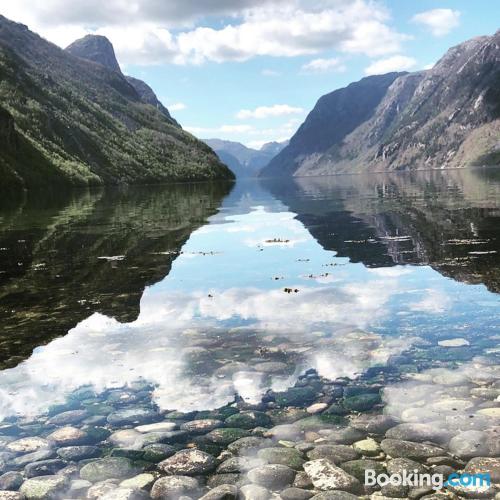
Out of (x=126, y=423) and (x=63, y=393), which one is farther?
(x=63, y=393)

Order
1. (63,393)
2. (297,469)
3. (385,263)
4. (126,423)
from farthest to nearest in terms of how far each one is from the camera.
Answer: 1. (385,263)
2. (63,393)
3. (126,423)
4. (297,469)

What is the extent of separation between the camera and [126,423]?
33.6 feet

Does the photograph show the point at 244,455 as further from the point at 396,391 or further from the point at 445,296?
the point at 445,296

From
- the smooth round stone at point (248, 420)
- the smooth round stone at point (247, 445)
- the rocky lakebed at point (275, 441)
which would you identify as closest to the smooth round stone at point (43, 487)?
the rocky lakebed at point (275, 441)

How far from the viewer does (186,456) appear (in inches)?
348

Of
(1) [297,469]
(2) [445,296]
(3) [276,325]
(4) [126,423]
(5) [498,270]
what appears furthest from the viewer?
(5) [498,270]

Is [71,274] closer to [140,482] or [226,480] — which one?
[140,482]

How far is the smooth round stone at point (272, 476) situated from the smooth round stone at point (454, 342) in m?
6.89

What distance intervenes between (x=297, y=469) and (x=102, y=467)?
3.26m

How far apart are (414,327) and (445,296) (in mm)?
Answer: 4083

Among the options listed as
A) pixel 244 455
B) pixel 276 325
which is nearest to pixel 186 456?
pixel 244 455

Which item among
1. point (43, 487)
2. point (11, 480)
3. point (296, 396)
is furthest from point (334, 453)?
point (11, 480)

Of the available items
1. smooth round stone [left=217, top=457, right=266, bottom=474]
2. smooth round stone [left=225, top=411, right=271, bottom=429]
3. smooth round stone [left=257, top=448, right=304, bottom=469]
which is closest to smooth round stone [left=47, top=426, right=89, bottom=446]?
smooth round stone [left=225, top=411, right=271, bottom=429]

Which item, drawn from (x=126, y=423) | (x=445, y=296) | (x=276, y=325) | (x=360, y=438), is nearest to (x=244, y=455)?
(x=360, y=438)
